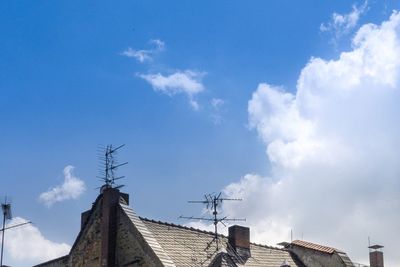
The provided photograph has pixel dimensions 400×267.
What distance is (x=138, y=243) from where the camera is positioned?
29.3m

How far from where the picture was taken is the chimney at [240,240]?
3519cm

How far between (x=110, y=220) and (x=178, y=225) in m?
3.99

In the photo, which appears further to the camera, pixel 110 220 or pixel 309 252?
pixel 309 252

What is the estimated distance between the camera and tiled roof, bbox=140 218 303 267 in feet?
99.7

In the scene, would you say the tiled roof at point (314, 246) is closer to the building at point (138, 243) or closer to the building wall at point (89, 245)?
the building at point (138, 243)

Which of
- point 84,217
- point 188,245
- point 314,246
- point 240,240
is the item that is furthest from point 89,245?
point 314,246

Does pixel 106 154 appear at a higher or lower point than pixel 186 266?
higher

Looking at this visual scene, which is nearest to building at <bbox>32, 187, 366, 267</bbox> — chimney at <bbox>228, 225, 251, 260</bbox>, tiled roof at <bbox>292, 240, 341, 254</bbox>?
chimney at <bbox>228, 225, 251, 260</bbox>

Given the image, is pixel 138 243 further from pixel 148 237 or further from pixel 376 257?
pixel 376 257

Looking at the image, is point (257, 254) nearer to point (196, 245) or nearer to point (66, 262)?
point (196, 245)

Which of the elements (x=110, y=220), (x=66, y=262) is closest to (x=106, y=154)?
(x=110, y=220)

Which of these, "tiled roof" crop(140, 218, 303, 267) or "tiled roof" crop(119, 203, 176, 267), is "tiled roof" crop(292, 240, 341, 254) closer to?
"tiled roof" crop(140, 218, 303, 267)

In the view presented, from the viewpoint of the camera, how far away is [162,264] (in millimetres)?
27688

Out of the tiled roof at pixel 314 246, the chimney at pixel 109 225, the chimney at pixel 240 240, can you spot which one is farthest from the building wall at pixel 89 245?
the tiled roof at pixel 314 246
